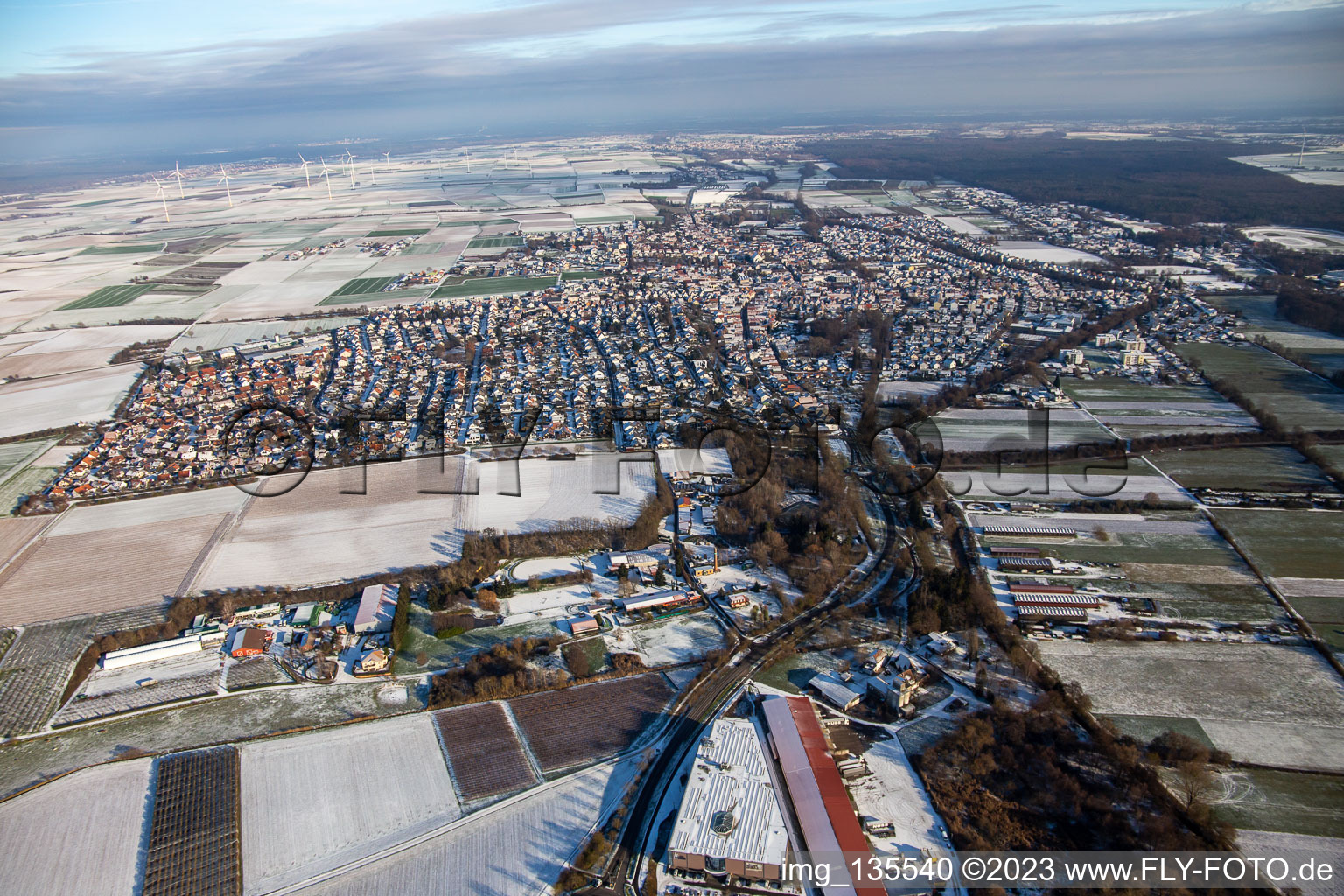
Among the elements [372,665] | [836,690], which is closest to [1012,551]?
[836,690]

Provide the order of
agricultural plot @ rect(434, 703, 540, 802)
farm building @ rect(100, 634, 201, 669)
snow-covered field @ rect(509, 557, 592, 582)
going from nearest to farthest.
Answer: agricultural plot @ rect(434, 703, 540, 802)
farm building @ rect(100, 634, 201, 669)
snow-covered field @ rect(509, 557, 592, 582)

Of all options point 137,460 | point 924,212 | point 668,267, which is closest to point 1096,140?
point 924,212

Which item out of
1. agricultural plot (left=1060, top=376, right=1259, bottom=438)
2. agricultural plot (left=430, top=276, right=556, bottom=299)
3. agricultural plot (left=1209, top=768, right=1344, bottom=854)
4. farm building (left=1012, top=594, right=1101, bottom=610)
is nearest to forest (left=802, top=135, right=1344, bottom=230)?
agricultural plot (left=1060, top=376, right=1259, bottom=438)

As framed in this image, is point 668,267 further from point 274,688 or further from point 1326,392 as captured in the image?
point 274,688

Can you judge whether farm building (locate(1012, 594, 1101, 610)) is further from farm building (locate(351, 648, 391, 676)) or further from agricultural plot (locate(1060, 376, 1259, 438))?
farm building (locate(351, 648, 391, 676))

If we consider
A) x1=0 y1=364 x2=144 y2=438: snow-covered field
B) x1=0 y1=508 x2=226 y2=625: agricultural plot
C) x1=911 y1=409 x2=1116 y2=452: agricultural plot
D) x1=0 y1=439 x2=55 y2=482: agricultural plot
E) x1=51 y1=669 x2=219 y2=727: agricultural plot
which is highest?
x1=0 y1=364 x2=144 y2=438: snow-covered field

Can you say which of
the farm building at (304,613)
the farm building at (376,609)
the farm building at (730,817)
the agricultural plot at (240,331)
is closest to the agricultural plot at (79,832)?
the farm building at (304,613)

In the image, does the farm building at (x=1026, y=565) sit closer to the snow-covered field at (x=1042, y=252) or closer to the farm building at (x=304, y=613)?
the farm building at (x=304, y=613)
